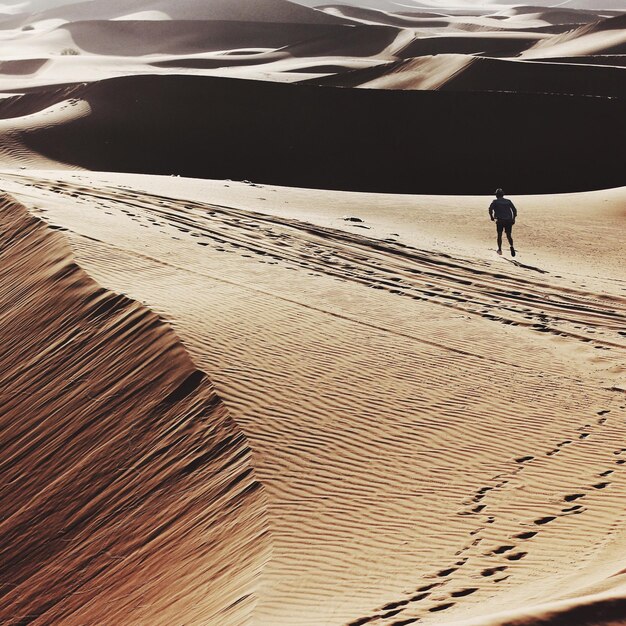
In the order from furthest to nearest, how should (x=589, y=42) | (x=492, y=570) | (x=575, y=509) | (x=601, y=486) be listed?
(x=589, y=42), (x=601, y=486), (x=575, y=509), (x=492, y=570)

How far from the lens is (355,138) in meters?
32.1

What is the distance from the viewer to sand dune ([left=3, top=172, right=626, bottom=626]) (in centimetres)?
555

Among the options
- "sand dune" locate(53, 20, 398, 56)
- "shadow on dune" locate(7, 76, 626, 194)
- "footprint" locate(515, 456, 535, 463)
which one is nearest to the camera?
"footprint" locate(515, 456, 535, 463)

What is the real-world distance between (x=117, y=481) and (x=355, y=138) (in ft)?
85.2

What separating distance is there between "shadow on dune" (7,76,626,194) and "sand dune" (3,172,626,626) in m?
13.7

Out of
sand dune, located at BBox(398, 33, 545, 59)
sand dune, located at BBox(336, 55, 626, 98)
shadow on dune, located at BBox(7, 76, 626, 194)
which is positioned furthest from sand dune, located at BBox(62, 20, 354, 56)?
shadow on dune, located at BBox(7, 76, 626, 194)

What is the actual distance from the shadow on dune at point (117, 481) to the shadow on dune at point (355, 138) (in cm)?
2085

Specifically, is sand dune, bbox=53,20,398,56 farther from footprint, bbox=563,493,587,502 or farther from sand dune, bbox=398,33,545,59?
footprint, bbox=563,493,587,502

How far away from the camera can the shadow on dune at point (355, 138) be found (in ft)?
99.2

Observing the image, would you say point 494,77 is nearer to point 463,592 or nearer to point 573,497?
point 573,497

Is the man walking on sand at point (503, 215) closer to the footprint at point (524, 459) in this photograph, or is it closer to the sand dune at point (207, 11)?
the footprint at point (524, 459)

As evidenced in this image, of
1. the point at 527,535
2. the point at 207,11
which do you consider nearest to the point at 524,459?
the point at 527,535

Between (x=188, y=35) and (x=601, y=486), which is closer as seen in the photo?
(x=601, y=486)

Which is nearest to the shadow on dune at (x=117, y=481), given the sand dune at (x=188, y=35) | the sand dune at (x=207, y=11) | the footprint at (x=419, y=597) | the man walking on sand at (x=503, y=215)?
the footprint at (x=419, y=597)
